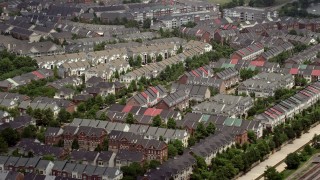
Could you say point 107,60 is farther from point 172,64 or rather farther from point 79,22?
point 79,22

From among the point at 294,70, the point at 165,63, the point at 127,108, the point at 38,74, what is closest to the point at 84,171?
the point at 127,108

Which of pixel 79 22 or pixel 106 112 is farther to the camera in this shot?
pixel 79 22

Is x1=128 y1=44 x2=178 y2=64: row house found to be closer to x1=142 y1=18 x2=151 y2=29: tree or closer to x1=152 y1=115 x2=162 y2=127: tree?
x1=142 y1=18 x2=151 y2=29: tree

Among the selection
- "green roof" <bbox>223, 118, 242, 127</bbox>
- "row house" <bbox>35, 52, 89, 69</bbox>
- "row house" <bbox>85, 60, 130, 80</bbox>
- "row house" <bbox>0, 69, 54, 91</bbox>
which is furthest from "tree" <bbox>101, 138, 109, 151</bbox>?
"row house" <bbox>35, 52, 89, 69</bbox>

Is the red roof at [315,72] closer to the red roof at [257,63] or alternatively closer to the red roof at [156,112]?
the red roof at [257,63]

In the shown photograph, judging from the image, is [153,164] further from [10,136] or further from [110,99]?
[110,99]

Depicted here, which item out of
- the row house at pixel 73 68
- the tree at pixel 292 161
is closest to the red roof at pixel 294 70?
the row house at pixel 73 68

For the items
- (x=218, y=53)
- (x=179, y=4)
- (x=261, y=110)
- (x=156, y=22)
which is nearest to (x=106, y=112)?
(x=261, y=110)
